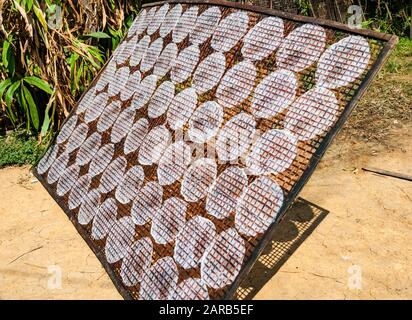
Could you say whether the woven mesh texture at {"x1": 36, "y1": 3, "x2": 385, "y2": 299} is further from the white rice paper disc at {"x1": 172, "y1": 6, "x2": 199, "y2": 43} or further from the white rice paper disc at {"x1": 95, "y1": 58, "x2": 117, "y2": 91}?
the white rice paper disc at {"x1": 95, "y1": 58, "x2": 117, "y2": 91}

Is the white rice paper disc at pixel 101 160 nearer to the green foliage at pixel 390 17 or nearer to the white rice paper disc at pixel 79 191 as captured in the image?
the white rice paper disc at pixel 79 191

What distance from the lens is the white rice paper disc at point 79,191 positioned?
7.84 ft

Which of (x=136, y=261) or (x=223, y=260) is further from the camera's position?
(x=136, y=261)

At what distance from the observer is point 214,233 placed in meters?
1.66

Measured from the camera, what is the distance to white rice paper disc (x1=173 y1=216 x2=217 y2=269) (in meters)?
1.67

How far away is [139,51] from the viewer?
2.71 metres

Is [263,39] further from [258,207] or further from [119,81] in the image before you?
[119,81]

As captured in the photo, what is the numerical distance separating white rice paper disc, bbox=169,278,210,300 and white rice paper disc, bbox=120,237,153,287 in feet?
0.71

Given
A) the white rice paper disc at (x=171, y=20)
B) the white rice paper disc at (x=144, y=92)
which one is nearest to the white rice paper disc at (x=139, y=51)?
the white rice paper disc at (x=171, y=20)

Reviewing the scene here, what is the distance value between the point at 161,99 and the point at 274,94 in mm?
747

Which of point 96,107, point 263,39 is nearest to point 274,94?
point 263,39

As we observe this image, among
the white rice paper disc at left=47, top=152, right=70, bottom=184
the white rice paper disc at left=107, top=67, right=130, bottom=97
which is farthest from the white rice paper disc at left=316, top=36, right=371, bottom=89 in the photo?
the white rice paper disc at left=47, top=152, right=70, bottom=184
